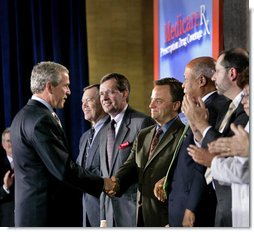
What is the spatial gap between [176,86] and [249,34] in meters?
0.56

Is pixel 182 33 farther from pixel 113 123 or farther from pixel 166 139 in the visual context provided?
pixel 113 123

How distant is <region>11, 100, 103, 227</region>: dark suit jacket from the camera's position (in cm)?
384

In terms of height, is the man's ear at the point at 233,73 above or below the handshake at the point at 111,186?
above

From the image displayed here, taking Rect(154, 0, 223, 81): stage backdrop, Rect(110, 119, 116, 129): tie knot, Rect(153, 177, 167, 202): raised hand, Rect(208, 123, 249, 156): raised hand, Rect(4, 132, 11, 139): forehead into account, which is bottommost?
Rect(153, 177, 167, 202): raised hand

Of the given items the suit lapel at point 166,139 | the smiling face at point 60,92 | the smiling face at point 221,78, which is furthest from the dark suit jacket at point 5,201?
the smiling face at point 221,78

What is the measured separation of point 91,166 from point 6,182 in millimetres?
506

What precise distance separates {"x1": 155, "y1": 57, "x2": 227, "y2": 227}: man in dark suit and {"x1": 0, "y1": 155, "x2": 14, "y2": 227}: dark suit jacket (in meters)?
0.78

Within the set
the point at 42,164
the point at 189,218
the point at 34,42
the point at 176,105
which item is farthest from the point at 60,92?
the point at 189,218

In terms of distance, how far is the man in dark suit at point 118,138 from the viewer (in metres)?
4.02

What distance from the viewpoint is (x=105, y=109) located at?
4.29m

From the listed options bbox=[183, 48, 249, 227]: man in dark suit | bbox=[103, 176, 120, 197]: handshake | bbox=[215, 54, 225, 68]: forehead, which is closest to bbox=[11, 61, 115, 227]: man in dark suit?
bbox=[103, 176, 120, 197]: handshake

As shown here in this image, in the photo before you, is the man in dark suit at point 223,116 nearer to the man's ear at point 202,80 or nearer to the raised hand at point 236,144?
the raised hand at point 236,144

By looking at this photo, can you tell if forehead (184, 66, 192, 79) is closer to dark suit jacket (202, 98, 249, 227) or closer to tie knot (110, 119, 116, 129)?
dark suit jacket (202, 98, 249, 227)

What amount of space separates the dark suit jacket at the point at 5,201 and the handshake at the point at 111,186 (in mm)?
502
